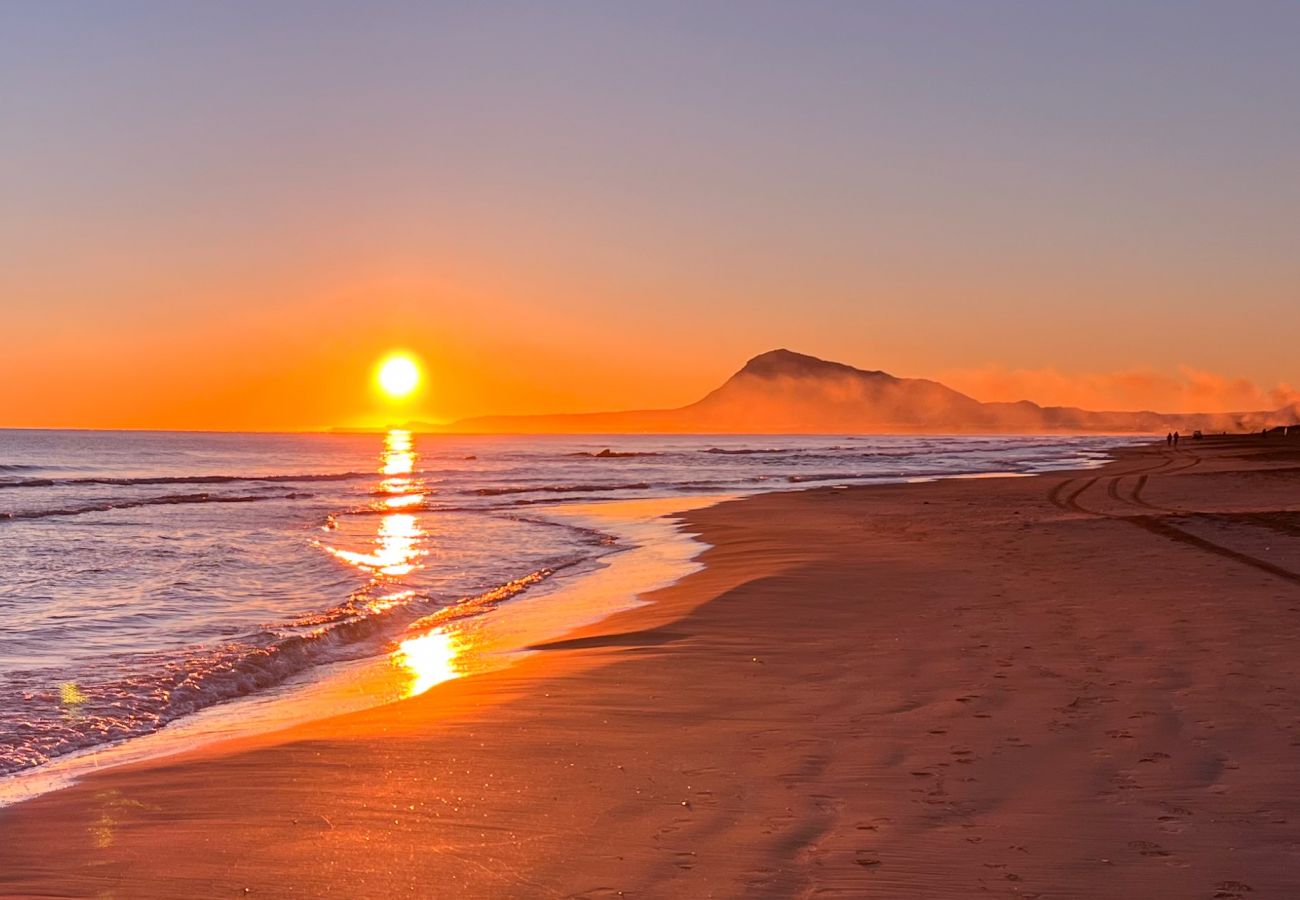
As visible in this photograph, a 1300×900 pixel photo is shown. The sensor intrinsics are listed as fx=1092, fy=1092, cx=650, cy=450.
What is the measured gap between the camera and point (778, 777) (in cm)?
670

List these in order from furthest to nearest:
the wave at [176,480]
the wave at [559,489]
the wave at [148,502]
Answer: the wave at [176,480]
the wave at [559,489]
the wave at [148,502]

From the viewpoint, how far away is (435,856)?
18.0ft

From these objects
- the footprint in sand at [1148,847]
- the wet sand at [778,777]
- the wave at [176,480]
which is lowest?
the wave at [176,480]

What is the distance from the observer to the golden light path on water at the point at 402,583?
1161cm

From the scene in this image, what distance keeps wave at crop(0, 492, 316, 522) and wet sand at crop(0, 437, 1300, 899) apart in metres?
34.0

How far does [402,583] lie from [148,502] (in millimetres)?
32437

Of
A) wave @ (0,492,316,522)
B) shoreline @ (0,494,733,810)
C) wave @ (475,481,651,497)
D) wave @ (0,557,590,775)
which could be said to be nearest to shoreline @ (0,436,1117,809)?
shoreline @ (0,494,733,810)

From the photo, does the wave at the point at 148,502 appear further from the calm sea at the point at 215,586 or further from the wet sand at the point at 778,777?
the wet sand at the point at 778,777

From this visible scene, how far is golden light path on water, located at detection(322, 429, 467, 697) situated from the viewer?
11609mm

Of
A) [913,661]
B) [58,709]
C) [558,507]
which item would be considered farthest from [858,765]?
[558,507]

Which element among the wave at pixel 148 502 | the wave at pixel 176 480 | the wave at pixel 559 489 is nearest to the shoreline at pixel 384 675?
the wave at pixel 148 502

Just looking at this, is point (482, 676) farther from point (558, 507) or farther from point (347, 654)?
point (558, 507)

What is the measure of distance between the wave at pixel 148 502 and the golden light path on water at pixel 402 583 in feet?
24.5

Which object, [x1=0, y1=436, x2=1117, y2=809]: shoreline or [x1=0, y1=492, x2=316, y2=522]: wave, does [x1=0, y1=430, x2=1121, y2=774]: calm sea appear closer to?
[x1=0, y1=492, x2=316, y2=522]: wave
